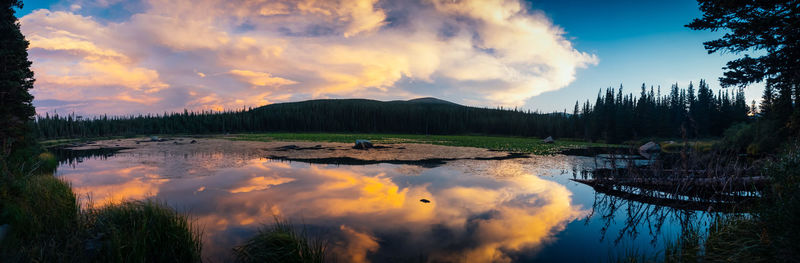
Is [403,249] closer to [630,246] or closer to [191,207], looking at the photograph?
[630,246]

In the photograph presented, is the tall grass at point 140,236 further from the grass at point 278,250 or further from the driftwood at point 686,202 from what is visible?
the driftwood at point 686,202

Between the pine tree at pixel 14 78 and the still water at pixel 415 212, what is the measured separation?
402cm

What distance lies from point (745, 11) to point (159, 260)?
2171cm

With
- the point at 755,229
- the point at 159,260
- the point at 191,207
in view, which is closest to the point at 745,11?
the point at 755,229

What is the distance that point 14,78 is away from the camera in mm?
18203

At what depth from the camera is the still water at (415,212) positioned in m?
8.21

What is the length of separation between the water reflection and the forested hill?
71392mm

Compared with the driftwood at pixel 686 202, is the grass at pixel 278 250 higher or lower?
higher

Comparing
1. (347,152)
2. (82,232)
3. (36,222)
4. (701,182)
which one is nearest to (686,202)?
(701,182)

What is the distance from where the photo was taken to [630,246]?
8.40 metres

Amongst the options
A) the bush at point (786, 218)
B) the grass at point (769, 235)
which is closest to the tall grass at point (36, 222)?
the grass at point (769, 235)

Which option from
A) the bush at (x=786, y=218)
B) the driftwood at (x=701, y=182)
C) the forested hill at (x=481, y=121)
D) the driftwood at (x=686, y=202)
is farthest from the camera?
the forested hill at (x=481, y=121)

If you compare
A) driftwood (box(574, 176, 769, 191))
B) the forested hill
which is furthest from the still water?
the forested hill

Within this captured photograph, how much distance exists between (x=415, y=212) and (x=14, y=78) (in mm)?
25485
